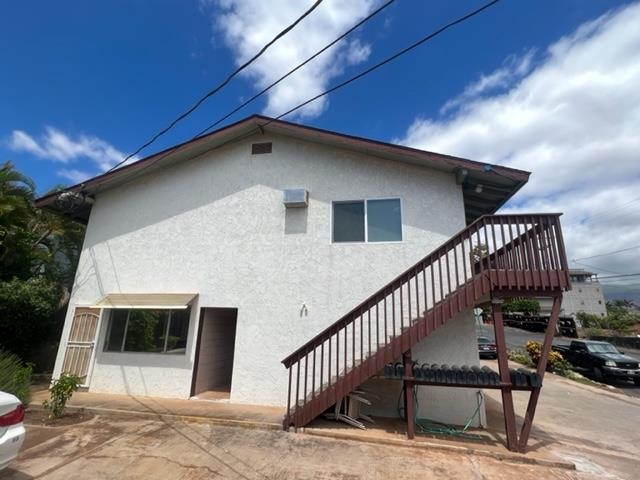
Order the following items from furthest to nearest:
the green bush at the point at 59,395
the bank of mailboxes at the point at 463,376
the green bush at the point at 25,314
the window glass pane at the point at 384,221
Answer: the green bush at the point at 25,314 < the window glass pane at the point at 384,221 < the green bush at the point at 59,395 < the bank of mailboxes at the point at 463,376

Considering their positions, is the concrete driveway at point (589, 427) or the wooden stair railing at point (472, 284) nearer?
the concrete driveway at point (589, 427)

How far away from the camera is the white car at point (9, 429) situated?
3229 mm

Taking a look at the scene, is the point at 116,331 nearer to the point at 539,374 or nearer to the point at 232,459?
the point at 232,459

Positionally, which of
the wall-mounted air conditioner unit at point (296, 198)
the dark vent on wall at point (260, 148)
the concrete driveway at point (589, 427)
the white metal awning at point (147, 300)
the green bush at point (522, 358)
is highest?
the dark vent on wall at point (260, 148)

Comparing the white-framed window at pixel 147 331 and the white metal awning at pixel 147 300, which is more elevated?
the white metal awning at pixel 147 300

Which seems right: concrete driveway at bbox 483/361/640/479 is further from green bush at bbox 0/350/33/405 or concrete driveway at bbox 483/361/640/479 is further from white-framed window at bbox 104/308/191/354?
green bush at bbox 0/350/33/405

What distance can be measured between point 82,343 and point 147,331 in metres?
1.80

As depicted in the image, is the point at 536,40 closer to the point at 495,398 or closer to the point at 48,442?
the point at 495,398

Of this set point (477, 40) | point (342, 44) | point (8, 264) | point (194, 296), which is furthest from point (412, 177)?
point (8, 264)

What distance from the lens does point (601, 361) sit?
14.5 metres

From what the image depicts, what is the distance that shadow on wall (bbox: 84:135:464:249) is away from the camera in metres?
7.57

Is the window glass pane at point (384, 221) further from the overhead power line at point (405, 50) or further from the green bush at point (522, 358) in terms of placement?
the green bush at point (522, 358)

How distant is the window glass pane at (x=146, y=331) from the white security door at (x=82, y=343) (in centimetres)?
98

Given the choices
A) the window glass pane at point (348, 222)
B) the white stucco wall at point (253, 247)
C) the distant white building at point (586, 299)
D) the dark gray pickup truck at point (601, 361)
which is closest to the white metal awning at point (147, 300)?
the white stucco wall at point (253, 247)
